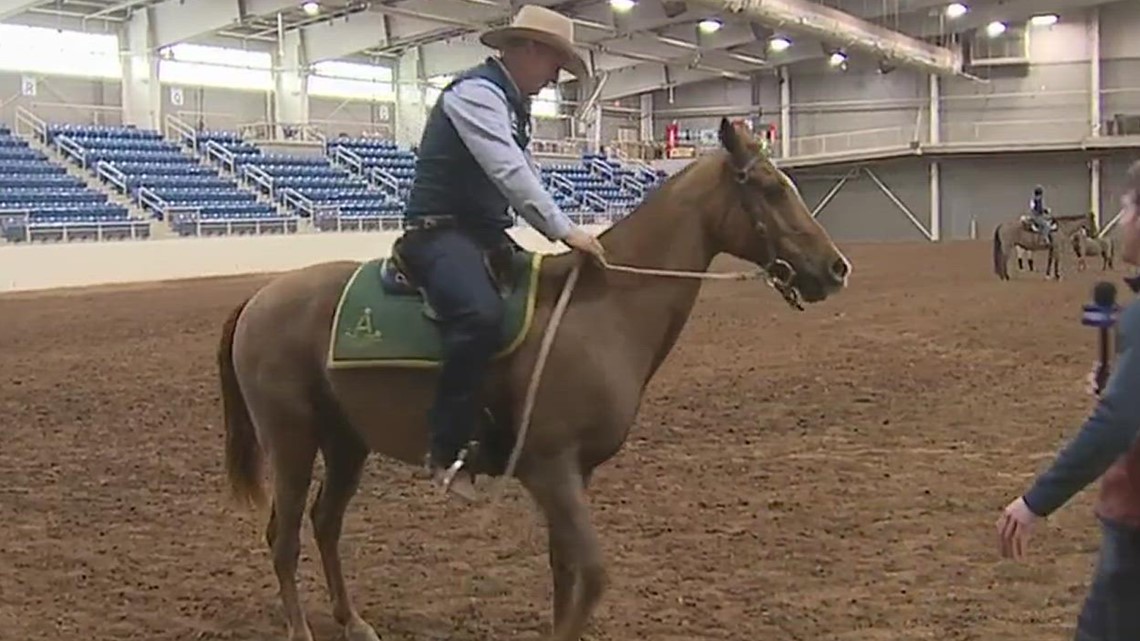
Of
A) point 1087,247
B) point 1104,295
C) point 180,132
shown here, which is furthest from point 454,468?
point 180,132

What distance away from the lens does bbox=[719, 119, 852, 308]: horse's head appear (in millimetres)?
4039

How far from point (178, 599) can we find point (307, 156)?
29814mm

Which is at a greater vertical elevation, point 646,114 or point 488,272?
point 646,114

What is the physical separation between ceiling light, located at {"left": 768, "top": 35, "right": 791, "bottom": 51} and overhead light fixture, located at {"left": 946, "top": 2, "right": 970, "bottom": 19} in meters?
5.10

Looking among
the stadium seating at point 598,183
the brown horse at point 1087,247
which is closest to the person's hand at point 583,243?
the brown horse at point 1087,247

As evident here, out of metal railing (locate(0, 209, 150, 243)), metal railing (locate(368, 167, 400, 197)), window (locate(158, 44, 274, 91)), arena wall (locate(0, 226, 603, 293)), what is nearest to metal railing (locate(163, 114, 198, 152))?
window (locate(158, 44, 274, 91))

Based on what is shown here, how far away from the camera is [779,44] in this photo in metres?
41.6

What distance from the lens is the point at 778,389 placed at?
9680 mm

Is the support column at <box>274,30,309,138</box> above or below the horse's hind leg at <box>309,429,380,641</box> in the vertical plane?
above

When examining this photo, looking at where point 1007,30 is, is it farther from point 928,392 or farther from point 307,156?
point 928,392

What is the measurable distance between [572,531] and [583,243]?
2.85ft

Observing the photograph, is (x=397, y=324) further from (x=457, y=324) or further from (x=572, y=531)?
(x=572, y=531)

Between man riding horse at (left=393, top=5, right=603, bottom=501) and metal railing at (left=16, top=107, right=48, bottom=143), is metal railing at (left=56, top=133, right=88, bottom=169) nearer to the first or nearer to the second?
metal railing at (left=16, top=107, right=48, bottom=143)

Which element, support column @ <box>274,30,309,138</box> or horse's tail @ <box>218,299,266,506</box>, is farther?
support column @ <box>274,30,309,138</box>
